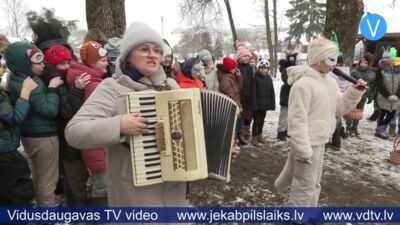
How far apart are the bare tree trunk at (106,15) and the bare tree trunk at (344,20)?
3.87 m

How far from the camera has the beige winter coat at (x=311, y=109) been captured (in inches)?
132

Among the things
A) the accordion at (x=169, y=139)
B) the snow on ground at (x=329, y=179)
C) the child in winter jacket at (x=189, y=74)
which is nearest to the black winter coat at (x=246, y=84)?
the snow on ground at (x=329, y=179)

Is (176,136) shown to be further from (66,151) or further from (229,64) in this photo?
(229,64)

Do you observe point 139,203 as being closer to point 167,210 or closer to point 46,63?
point 167,210

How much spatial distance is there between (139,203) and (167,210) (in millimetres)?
186

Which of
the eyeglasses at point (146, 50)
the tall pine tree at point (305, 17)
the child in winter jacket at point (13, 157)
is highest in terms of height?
the tall pine tree at point (305, 17)

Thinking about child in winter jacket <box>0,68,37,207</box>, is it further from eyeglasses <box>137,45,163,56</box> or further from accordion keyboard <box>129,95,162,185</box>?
accordion keyboard <box>129,95,162,185</box>

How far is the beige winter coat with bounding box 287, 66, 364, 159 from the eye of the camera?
3354mm

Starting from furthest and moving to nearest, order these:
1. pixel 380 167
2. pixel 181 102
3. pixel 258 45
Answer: pixel 258 45
pixel 380 167
pixel 181 102

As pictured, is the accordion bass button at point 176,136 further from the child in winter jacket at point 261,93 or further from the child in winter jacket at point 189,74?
the child in winter jacket at point 261,93

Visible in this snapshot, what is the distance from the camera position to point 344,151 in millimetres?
6398

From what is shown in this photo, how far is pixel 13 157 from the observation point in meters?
2.98

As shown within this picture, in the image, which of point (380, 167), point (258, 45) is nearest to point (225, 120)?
point (380, 167)

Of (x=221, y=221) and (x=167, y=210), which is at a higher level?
(x=167, y=210)
